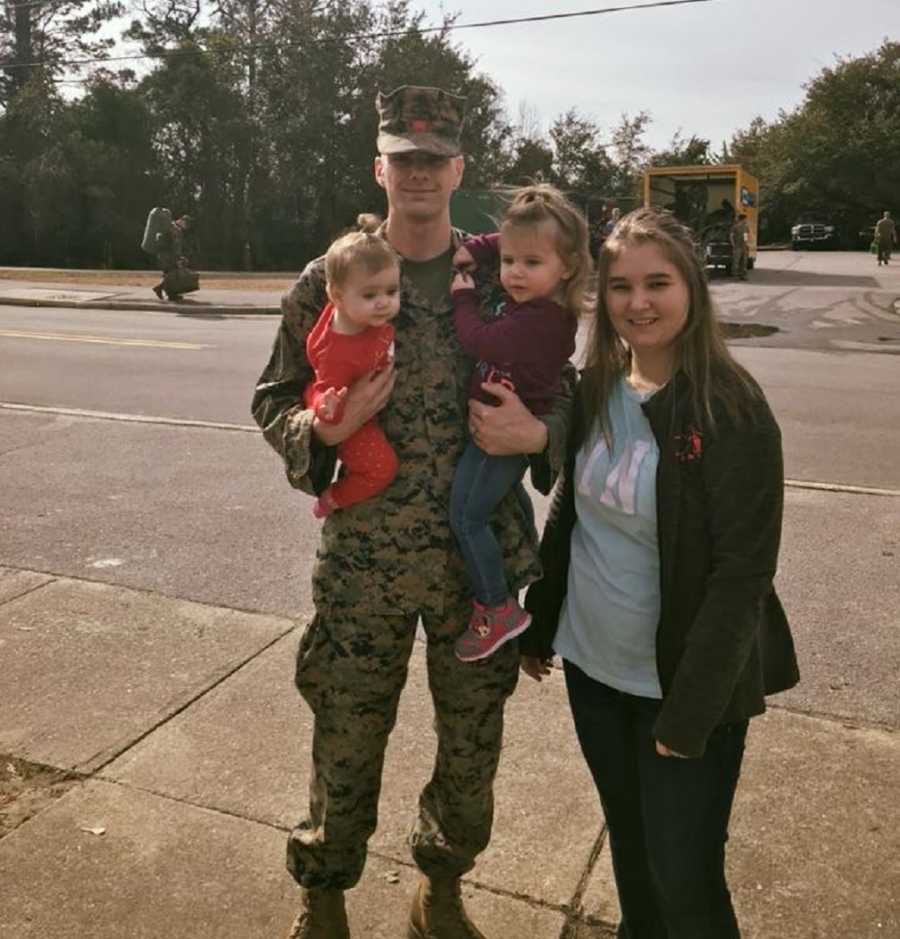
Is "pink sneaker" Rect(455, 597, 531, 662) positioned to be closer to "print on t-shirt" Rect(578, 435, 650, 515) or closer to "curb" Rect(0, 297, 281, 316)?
"print on t-shirt" Rect(578, 435, 650, 515)

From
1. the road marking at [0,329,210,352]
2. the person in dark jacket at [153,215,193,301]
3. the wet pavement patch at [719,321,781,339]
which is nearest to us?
the road marking at [0,329,210,352]

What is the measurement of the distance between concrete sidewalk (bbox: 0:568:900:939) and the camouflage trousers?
0.27 meters

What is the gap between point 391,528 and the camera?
92.4 inches

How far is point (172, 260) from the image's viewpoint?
20.3 meters

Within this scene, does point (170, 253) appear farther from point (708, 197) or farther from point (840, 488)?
point (840, 488)

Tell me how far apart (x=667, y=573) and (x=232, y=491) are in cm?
478

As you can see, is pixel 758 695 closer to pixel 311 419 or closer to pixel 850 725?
pixel 311 419


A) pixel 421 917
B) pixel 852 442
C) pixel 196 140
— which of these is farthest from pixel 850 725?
pixel 196 140

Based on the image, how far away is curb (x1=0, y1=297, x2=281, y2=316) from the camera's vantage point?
18953 millimetres

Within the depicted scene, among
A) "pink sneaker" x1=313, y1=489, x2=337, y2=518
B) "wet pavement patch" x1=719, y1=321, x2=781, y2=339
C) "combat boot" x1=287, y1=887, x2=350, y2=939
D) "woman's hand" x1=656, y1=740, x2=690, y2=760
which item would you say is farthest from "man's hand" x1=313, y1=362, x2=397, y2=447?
"wet pavement patch" x1=719, y1=321, x2=781, y2=339

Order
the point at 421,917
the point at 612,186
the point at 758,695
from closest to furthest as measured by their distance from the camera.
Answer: the point at 758,695
the point at 421,917
the point at 612,186

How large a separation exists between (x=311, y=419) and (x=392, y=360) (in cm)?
23

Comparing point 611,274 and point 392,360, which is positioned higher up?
point 611,274

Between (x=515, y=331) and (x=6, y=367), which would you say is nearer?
(x=515, y=331)
